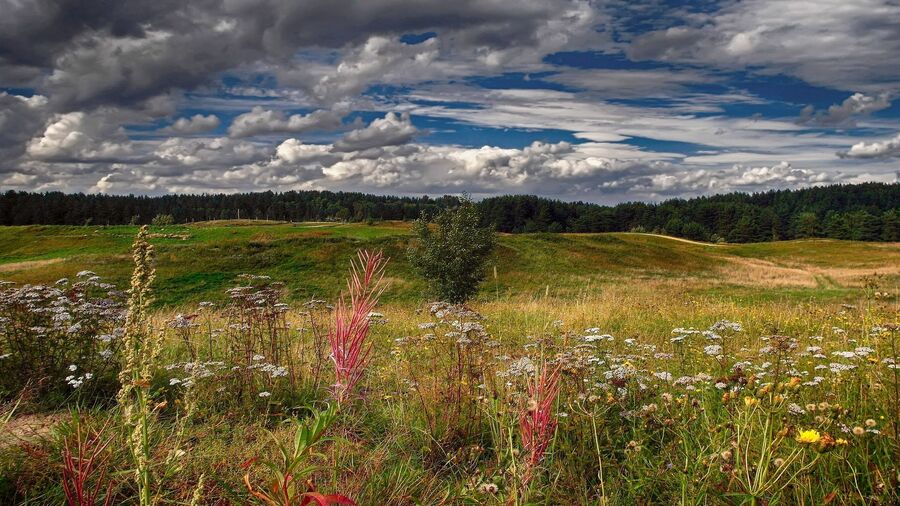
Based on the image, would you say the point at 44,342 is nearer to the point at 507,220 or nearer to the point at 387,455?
the point at 387,455

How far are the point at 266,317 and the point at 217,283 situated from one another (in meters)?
32.9

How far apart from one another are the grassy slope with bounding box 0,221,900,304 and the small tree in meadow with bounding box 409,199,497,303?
14.3ft

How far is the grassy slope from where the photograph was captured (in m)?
36.9

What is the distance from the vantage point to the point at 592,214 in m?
130

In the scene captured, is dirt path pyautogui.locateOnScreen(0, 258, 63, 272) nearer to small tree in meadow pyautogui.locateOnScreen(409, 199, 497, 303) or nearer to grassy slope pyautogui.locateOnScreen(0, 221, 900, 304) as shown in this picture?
grassy slope pyautogui.locateOnScreen(0, 221, 900, 304)

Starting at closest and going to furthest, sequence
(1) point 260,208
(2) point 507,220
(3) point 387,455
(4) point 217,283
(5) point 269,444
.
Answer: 1. (3) point 387,455
2. (5) point 269,444
3. (4) point 217,283
4. (2) point 507,220
5. (1) point 260,208

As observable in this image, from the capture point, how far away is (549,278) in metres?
43.8

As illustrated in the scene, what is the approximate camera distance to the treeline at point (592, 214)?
4628 inches

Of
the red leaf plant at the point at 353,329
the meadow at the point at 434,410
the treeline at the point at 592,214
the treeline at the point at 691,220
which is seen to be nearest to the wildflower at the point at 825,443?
the meadow at the point at 434,410

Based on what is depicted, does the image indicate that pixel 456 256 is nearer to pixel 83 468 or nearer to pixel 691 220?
pixel 83 468

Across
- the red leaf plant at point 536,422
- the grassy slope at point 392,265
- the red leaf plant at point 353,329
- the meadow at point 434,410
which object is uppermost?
the red leaf plant at point 353,329

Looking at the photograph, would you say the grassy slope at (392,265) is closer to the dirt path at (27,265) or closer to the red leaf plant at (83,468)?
the dirt path at (27,265)

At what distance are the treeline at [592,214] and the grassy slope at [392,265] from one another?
44234 mm

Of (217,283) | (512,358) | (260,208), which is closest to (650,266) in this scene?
(217,283)
